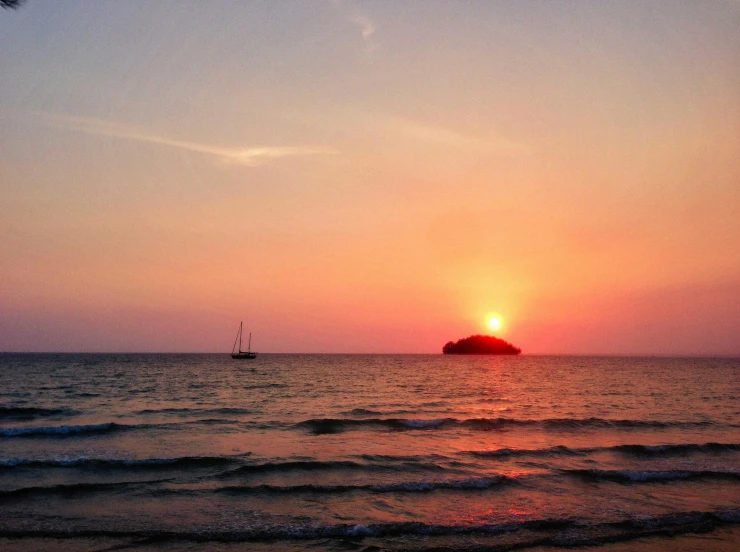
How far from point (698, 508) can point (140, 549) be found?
16.1m

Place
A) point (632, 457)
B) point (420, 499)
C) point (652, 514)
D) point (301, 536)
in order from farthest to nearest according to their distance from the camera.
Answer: point (632, 457) → point (420, 499) → point (652, 514) → point (301, 536)

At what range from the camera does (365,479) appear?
20.7 metres

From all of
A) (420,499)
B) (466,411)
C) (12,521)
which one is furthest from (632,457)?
(12,521)

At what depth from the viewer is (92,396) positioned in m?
50.0

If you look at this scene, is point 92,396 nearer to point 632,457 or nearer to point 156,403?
point 156,403

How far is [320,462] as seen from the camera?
23.1 metres

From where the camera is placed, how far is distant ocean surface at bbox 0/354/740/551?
14.7 meters

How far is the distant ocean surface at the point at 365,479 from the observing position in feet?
48.3

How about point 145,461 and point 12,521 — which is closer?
point 12,521

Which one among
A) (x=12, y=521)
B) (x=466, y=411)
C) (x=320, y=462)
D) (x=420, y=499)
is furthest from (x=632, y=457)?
(x=12, y=521)

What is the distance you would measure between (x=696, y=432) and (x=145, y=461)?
94.6 ft

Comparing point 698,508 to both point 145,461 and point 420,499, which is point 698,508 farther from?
point 145,461

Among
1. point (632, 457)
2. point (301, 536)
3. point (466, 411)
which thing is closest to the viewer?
point (301, 536)

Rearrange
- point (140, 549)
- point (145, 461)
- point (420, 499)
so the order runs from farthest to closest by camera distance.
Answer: point (145, 461)
point (420, 499)
point (140, 549)
